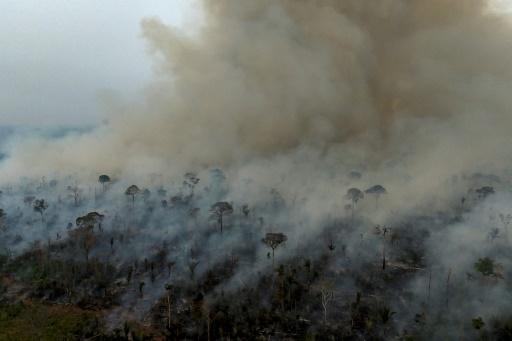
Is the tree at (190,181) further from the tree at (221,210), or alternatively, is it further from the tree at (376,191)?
the tree at (376,191)

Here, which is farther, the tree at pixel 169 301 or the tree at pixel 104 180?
the tree at pixel 104 180

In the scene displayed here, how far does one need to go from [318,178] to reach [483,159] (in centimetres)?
5001

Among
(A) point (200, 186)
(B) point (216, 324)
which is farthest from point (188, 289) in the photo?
(A) point (200, 186)

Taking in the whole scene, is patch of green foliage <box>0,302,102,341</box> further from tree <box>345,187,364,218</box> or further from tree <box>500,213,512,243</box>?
tree <box>500,213,512,243</box>

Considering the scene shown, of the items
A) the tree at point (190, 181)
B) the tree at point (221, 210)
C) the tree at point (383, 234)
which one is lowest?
the tree at point (383, 234)

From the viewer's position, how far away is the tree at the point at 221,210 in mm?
104312

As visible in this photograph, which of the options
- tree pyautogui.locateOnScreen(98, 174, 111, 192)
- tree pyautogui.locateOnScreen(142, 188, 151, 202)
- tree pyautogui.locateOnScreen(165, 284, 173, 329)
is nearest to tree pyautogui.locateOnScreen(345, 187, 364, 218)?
tree pyautogui.locateOnScreen(165, 284, 173, 329)

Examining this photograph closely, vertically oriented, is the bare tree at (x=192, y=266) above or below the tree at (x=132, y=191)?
below

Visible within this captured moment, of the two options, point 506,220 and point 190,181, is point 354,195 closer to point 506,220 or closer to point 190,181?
point 506,220

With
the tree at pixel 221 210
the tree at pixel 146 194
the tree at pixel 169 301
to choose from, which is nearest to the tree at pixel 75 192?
the tree at pixel 146 194

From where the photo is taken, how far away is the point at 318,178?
133000 millimetres

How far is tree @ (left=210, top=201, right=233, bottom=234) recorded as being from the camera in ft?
342

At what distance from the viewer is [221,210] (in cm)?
10425

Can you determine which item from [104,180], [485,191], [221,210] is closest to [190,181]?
[104,180]
